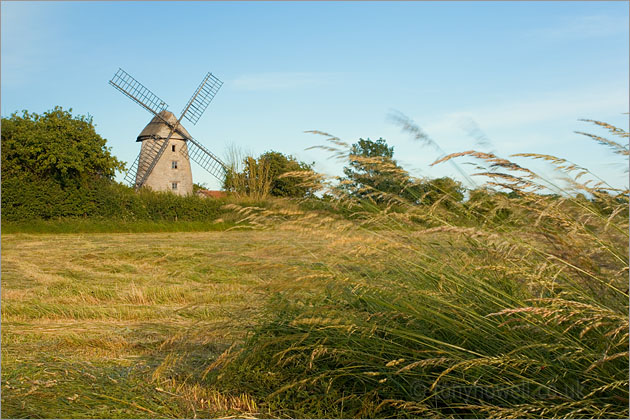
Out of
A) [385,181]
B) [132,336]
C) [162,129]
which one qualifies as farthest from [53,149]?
[385,181]

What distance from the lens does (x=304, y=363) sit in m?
2.71

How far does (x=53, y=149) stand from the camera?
23938 millimetres

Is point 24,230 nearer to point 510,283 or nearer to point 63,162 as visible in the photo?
point 63,162

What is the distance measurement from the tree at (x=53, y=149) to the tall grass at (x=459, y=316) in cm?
2460

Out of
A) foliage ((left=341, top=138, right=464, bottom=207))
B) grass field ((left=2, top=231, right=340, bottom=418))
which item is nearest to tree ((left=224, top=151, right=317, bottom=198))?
grass field ((left=2, top=231, right=340, bottom=418))

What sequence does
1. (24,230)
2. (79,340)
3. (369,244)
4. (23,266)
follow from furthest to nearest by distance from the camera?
(24,230), (23,266), (79,340), (369,244)

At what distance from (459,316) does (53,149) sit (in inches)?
1014

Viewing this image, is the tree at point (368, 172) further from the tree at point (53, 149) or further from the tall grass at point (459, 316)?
the tree at point (53, 149)

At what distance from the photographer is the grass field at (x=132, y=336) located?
8.48 ft

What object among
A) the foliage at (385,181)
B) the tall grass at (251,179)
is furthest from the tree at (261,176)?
the foliage at (385,181)

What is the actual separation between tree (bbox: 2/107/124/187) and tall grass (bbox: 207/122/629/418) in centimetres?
2460

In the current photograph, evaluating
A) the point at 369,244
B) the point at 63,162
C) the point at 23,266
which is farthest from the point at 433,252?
the point at 63,162

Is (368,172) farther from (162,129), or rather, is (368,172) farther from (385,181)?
(162,129)

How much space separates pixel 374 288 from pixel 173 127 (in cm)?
3213
